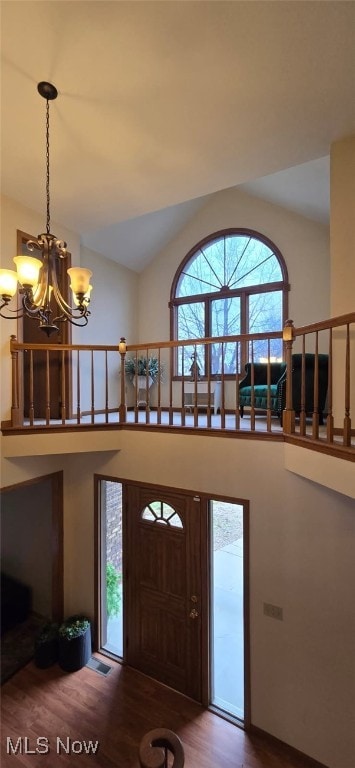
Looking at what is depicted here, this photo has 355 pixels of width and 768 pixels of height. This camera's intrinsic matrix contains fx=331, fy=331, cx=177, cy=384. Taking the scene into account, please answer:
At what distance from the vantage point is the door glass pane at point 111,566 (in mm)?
4016

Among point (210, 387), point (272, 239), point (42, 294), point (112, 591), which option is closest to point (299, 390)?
point (210, 387)

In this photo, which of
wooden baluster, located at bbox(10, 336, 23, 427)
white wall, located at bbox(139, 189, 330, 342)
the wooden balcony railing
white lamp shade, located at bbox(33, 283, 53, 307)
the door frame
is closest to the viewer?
white lamp shade, located at bbox(33, 283, 53, 307)

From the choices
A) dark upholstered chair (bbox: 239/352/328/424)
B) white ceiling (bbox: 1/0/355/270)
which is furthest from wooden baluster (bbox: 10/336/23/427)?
dark upholstered chair (bbox: 239/352/328/424)

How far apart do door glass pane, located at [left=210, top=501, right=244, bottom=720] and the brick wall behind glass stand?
127 cm

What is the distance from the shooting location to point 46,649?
373 centimetres

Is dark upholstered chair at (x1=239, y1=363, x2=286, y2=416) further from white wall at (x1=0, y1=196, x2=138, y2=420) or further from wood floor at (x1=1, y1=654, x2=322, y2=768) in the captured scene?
wood floor at (x1=1, y1=654, x2=322, y2=768)

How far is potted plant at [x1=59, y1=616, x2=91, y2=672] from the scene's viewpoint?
3641 millimetres

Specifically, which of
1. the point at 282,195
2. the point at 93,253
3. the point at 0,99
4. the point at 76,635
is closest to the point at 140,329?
the point at 93,253

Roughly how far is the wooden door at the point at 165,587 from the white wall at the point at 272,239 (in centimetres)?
304

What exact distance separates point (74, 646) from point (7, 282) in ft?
12.7

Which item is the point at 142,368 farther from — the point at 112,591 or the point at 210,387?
the point at 112,591

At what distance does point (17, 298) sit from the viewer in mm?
3611

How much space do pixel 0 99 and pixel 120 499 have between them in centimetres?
388

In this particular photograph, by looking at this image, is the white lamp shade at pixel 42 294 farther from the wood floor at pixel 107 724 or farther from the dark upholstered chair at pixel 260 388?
the wood floor at pixel 107 724
